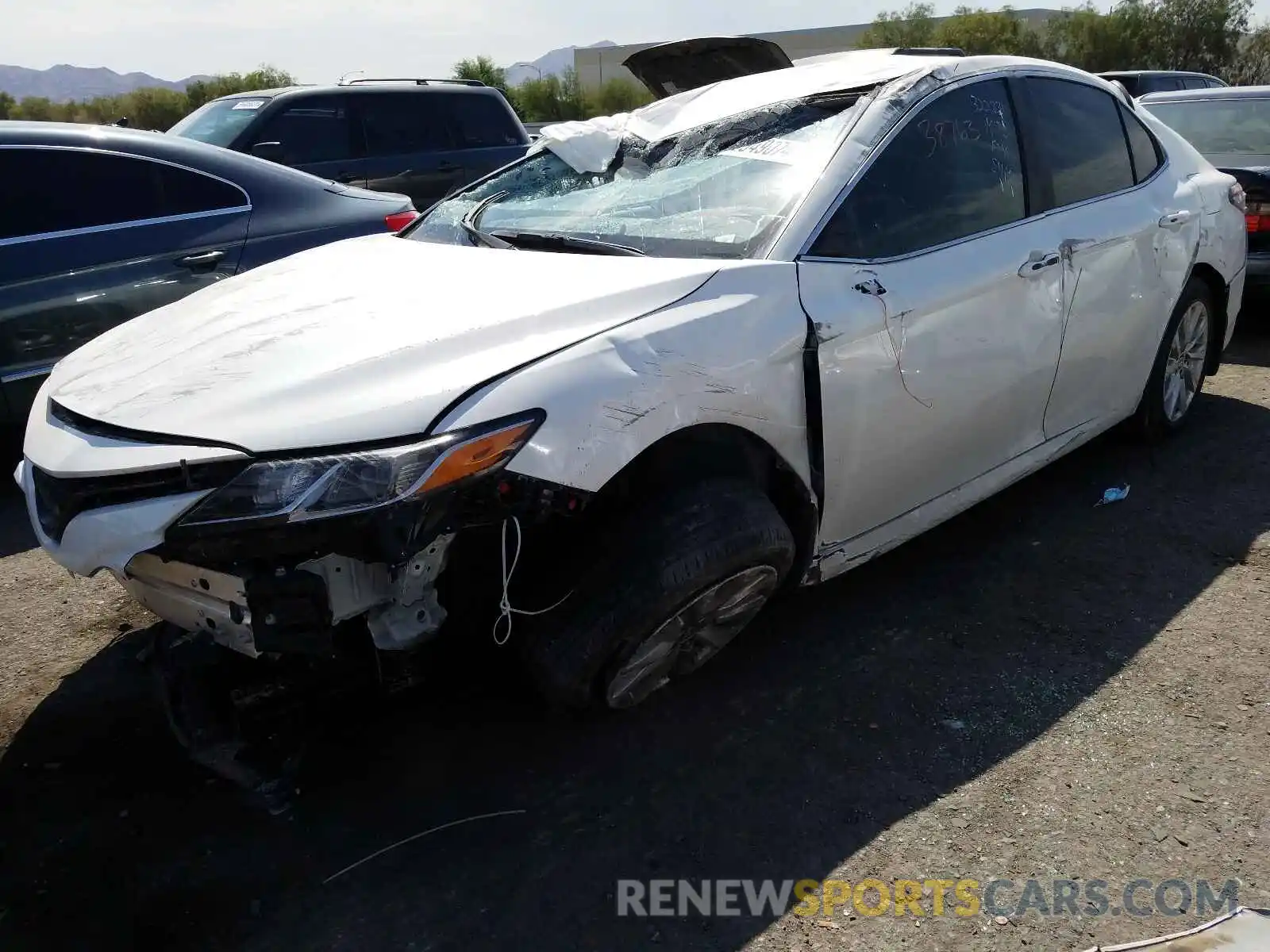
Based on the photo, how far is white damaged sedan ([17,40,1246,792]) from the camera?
84.7 inches

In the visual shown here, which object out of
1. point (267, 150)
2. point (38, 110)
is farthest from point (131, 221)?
point (38, 110)

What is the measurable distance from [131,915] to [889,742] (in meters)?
1.84

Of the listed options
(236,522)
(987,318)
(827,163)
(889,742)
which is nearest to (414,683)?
(236,522)

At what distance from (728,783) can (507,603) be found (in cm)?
74

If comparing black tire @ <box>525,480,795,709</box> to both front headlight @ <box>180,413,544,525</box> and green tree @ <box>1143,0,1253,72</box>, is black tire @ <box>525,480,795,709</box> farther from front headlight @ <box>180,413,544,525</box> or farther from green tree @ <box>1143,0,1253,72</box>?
green tree @ <box>1143,0,1253,72</box>

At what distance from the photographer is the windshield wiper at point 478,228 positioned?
3223mm

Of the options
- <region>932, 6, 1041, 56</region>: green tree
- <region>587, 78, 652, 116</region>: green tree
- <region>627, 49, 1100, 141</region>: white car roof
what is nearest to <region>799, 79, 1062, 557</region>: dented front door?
<region>627, 49, 1100, 141</region>: white car roof

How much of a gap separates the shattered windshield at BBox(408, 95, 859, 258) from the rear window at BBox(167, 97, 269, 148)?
5.39m

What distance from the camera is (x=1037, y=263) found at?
3.41 m

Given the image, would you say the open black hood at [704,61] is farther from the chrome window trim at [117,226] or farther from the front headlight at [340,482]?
the front headlight at [340,482]

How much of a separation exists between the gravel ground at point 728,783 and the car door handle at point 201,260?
6.10 ft

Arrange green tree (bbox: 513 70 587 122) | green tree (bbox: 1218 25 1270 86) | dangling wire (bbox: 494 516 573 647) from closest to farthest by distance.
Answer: dangling wire (bbox: 494 516 573 647), green tree (bbox: 1218 25 1270 86), green tree (bbox: 513 70 587 122)

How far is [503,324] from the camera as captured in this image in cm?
241

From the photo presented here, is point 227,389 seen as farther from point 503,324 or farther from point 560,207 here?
point 560,207
